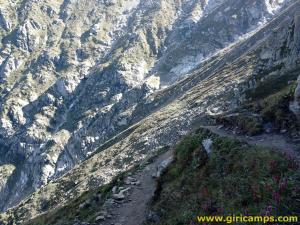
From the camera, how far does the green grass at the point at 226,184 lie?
42.1 ft

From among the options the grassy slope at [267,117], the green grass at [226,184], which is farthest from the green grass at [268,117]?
the green grass at [226,184]

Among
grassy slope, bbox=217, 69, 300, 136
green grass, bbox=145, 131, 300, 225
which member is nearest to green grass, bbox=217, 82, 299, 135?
grassy slope, bbox=217, 69, 300, 136

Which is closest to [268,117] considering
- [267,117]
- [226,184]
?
[267,117]

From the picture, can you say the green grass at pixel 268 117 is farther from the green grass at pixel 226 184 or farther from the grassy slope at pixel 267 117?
the green grass at pixel 226 184

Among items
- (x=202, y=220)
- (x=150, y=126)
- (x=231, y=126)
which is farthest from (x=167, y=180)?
(x=150, y=126)

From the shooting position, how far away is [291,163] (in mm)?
14336

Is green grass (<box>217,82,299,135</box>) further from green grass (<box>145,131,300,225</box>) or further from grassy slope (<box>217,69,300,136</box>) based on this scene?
green grass (<box>145,131,300,225</box>)

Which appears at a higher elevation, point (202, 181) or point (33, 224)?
point (202, 181)

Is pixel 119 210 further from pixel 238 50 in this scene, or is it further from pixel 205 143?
pixel 238 50

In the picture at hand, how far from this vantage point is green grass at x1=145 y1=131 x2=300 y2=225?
42.1 feet

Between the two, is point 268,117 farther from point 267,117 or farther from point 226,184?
point 226,184

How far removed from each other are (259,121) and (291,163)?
6.66 metres

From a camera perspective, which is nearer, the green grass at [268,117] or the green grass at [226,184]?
the green grass at [226,184]

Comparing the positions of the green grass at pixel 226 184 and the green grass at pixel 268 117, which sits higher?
the green grass at pixel 268 117
